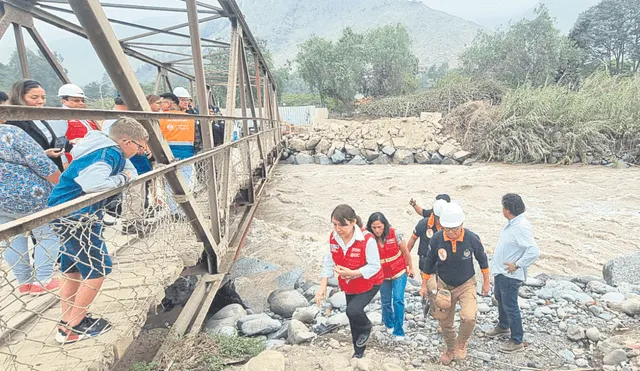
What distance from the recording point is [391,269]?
3025 millimetres

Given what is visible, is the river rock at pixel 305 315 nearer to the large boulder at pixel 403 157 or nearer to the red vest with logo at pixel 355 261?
the red vest with logo at pixel 355 261

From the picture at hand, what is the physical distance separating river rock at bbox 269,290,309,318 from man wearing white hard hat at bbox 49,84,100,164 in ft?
7.64

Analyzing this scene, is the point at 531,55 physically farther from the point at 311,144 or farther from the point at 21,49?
the point at 21,49

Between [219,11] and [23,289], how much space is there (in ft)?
11.7

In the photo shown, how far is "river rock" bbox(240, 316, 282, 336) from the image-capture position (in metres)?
3.14

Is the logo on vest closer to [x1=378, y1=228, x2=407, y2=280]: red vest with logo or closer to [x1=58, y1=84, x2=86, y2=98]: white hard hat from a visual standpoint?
[x1=378, y1=228, x2=407, y2=280]: red vest with logo

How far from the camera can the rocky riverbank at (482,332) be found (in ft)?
8.27

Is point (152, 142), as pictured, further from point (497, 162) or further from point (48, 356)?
point (497, 162)

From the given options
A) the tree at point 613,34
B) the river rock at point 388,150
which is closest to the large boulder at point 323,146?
the river rock at point 388,150

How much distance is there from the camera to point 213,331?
3094mm

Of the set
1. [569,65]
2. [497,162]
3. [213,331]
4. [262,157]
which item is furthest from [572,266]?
[569,65]

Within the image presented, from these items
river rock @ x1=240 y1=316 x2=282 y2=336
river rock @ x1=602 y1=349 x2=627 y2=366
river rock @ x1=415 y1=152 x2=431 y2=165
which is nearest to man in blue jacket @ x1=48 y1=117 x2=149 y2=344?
river rock @ x1=240 y1=316 x2=282 y2=336

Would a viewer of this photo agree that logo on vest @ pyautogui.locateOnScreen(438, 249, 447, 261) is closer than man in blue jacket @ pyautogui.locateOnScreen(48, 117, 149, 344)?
No

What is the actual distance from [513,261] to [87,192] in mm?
2881
